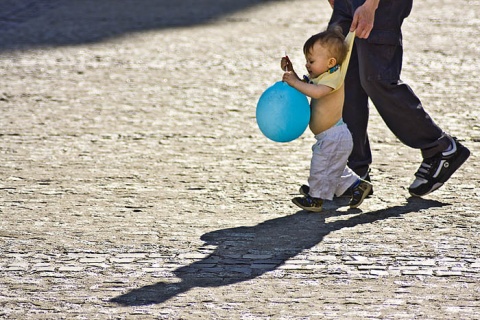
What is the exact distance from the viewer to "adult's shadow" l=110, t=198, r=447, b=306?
390 centimetres

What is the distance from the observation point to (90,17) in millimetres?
10945

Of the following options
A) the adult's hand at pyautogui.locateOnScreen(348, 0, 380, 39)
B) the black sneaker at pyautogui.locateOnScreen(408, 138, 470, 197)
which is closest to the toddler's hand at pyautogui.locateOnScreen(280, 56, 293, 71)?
the adult's hand at pyautogui.locateOnScreen(348, 0, 380, 39)

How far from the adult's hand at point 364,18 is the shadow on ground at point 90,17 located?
204 inches

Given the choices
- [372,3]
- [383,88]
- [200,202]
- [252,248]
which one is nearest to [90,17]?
[200,202]

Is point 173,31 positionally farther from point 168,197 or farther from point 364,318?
point 364,318

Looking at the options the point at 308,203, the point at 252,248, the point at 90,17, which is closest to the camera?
the point at 252,248

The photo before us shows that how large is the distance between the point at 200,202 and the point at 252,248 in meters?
0.76

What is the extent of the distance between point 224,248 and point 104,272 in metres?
0.58

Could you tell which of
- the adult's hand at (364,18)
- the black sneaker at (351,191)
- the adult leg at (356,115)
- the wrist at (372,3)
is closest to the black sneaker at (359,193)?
the black sneaker at (351,191)

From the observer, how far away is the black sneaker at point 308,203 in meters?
4.81

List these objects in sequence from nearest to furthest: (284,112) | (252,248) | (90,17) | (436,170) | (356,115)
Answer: (252,248) → (284,112) → (436,170) → (356,115) → (90,17)

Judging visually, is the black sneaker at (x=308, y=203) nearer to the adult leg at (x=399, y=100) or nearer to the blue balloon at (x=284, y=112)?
the blue balloon at (x=284, y=112)

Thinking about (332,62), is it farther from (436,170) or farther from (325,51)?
(436,170)

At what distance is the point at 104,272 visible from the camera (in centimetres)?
408
